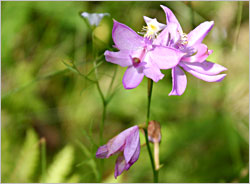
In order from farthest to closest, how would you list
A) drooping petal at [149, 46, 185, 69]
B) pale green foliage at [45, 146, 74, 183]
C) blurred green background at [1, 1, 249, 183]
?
1. blurred green background at [1, 1, 249, 183]
2. pale green foliage at [45, 146, 74, 183]
3. drooping petal at [149, 46, 185, 69]

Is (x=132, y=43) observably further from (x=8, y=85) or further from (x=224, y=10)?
(x=224, y=10)

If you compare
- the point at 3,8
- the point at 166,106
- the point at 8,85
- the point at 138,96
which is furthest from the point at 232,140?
the point at 3,8

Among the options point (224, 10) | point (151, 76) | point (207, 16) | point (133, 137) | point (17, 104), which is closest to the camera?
point (151, 76)

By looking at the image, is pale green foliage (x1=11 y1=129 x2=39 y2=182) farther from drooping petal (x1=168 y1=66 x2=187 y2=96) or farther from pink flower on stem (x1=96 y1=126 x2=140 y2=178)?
drooping petal (x1=168 y1=66 x2=187 y2=96)

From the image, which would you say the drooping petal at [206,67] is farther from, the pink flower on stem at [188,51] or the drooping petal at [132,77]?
the drooping petal at [132,77]

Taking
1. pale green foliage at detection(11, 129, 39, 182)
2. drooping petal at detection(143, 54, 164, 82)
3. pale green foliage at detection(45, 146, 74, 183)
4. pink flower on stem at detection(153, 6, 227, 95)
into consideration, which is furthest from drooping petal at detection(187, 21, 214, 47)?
pale green foliage at detection(11, 129, 39, 182)

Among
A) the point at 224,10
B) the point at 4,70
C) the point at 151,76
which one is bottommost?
the point at 4,70

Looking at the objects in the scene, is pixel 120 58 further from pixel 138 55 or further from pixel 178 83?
pixel 178 83
